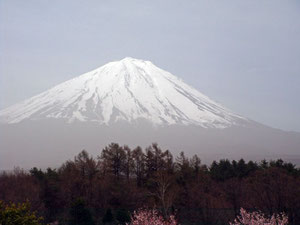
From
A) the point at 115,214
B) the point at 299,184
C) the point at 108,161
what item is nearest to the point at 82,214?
the point at 115,214

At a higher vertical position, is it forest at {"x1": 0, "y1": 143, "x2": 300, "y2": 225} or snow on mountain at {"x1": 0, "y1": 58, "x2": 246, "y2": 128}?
snow on mountain at {"x1": 0, "y1": 58, "x2": 246, "y2": 128}

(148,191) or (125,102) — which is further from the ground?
(125,102)

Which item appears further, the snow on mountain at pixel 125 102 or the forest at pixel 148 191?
the snow on mountain at pixel 125 102

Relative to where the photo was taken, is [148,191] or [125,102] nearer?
[148,191]

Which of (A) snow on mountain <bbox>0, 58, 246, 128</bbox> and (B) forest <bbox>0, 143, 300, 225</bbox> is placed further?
(A) snow on mountain <bbox>0, 58, 246, 128</bbox>

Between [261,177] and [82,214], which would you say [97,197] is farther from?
[261,177]
